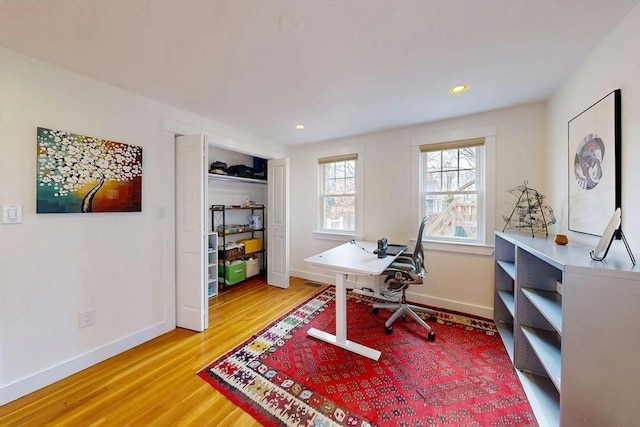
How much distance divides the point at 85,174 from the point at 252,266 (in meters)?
2.62

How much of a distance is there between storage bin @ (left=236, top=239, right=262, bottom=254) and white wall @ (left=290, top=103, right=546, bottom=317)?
33.6 inches

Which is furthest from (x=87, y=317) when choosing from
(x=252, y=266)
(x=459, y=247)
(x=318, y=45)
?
(x=459, y=247)

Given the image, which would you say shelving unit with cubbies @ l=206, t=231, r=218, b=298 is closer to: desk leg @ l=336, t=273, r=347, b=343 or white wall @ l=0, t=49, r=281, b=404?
white wall @ l=0, t=49, r=281, b=404

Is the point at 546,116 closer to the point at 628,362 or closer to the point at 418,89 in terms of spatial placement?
the point at 418,89

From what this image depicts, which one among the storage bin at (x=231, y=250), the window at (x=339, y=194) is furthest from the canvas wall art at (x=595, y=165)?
the storage bin at (x=231, y=250)

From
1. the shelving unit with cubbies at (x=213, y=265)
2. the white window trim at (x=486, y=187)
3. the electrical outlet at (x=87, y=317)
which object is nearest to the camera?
the electrical outlet at (x=87, y=317)

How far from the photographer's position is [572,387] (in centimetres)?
107

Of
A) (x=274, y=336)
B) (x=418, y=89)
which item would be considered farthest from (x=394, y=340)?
(x=418, y=89)

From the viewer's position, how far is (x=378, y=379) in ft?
5.72

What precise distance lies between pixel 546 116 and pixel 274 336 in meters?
3.57

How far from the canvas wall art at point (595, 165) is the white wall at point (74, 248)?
3.54 m

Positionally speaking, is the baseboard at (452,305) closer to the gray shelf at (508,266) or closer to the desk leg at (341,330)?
the gray shelf at (508,266)

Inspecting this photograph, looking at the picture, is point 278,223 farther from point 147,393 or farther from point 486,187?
point 486,187

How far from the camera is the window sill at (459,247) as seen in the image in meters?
2.65
